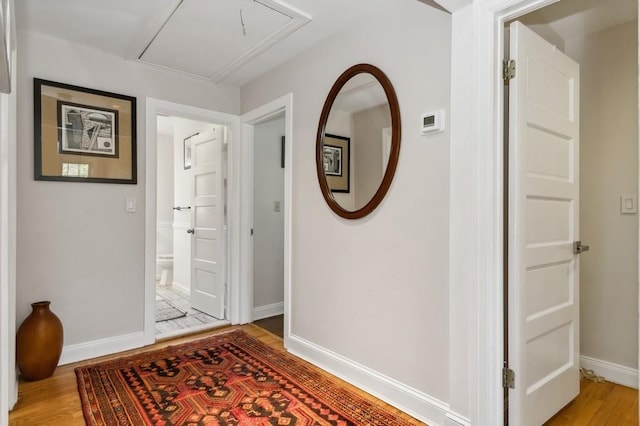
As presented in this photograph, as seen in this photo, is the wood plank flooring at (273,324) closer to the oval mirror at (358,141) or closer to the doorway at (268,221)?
the doorway at (268,221)

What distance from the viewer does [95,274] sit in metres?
2.81

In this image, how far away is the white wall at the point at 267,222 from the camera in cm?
375

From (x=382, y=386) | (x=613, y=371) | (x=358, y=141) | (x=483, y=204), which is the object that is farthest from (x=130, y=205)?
(x=613, y=371)

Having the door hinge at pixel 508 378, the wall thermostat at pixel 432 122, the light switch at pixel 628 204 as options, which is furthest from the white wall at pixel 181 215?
the light switch at pixel 628 204

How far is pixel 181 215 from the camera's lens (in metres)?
5.05

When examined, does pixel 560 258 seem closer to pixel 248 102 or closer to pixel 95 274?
pixel 248 102

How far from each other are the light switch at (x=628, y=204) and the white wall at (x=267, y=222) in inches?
114

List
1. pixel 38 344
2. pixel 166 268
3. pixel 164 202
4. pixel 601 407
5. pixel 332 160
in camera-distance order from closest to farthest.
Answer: pixel 601 407 → pixel 38 344 → pixel 332 160 → pixel 166 268 → pixel 164 202

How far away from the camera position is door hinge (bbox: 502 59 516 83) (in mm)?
1649

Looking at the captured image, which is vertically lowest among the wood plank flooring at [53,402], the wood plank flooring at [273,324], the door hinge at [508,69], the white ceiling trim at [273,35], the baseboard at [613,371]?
the wood plank flooring at [273,324]

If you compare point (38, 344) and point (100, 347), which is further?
point (100, 347)

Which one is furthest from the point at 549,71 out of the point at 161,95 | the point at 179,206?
the point at 179,206

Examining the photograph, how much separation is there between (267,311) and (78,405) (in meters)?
1.94

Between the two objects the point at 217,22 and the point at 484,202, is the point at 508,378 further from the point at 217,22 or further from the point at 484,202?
the point at 217,22
